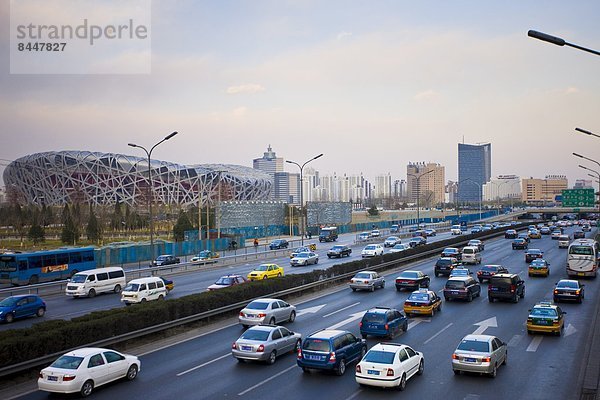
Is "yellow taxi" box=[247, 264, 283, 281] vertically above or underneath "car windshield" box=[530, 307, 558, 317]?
underneath

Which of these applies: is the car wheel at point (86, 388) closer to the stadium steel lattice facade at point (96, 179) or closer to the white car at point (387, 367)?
the white car at point (387, 367)

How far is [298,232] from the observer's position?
10700cm

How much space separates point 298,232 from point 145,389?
90479mm

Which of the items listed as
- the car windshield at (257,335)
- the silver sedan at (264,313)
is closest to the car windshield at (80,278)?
the silver sedan at (264,313)

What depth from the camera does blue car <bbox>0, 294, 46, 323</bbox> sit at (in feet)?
92.2

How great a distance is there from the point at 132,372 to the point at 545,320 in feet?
55.3

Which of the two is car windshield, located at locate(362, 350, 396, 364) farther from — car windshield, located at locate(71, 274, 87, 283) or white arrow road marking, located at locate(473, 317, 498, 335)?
car windshield, located at locate(71, 274, 87, 283)

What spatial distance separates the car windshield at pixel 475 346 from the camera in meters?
17.8

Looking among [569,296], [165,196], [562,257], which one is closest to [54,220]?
[165,196]

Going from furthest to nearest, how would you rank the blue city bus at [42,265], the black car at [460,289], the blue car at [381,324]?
the blue city bus at [42,265] < the black car at [460,289] < the blue car at [381,324]

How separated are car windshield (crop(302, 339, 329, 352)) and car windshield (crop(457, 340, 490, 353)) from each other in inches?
173

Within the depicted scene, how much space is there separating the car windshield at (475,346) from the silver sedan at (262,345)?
249 inches

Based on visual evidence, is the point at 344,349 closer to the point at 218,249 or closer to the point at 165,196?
the point at 218,249

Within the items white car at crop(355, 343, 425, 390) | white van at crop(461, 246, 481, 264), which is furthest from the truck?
white car at crop(355, 343, 425, 390)
